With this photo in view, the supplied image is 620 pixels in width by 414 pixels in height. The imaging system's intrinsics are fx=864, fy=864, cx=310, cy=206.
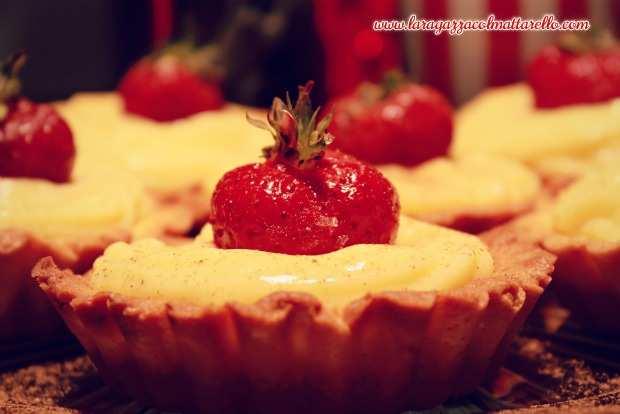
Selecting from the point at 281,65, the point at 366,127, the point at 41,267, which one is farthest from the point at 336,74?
the point at 41,267

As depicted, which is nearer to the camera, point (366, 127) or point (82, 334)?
point (82, 334)

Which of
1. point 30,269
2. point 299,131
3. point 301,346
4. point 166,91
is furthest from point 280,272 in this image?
point 166,91

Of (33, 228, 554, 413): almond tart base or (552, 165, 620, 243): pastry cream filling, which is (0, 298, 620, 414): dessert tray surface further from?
(552, 165, 620, 243): pastry cream filling

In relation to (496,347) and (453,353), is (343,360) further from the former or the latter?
(496,347)

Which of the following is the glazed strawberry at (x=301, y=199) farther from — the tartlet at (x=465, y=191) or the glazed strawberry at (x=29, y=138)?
the glazed strawberry at (x=29, y=138)

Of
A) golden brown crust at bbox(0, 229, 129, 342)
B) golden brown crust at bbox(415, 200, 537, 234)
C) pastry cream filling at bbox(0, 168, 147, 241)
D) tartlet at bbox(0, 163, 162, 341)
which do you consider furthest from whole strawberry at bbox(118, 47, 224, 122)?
golden brown crust at bbox(415, 200, 537, 234)

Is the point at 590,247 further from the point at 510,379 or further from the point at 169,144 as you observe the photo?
the point at 169,144
